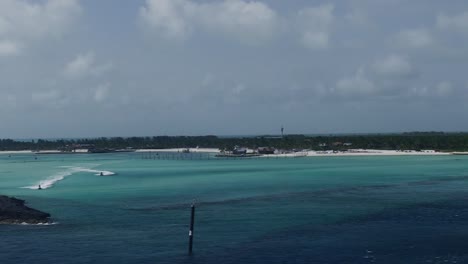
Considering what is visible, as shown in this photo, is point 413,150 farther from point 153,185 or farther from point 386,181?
point 153,185

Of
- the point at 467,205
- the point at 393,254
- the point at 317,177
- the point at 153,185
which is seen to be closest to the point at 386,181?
the point at 317,177

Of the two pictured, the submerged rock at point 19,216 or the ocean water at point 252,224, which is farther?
the submerged rock at point 19,216

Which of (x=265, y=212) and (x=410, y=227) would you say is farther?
(x=265, y=212)

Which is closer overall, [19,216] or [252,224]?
[252,224]

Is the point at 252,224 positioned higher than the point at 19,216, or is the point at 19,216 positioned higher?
the point at 19,216

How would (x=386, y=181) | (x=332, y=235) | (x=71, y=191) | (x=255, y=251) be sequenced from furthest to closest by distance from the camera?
(x=386, y=181) → (x=71, y=191) → (x=332, y=235) → (x=255, y=251)

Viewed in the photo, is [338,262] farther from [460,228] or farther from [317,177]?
[317,177]

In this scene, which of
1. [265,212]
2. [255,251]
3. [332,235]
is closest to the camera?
[255,251]

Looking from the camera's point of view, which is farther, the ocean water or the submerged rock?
the submerged rock
